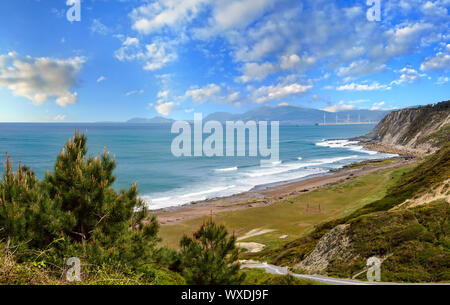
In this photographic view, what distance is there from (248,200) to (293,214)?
32.0 feet

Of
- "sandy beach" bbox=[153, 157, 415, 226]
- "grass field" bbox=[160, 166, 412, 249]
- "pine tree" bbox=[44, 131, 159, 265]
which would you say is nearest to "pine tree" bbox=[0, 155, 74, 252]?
"pine tree" bbox=[44, 131, 159, 265]

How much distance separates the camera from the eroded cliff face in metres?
A: 93.1

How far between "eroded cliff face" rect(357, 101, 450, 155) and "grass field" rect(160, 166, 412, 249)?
181 ft

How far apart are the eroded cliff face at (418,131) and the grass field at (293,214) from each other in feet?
181

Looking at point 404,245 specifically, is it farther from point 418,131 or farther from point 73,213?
point 418,131

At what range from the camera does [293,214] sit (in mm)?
41219

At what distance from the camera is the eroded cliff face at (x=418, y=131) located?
93.1 m

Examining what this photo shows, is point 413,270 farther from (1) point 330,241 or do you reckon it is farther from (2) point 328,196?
(2) point 328,196

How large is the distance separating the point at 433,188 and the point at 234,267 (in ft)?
70.7

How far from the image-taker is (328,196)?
4888 cm

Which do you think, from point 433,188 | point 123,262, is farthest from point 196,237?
point 433,188

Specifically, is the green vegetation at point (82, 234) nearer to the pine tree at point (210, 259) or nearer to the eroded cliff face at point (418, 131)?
the pine tree at point (210, 259)

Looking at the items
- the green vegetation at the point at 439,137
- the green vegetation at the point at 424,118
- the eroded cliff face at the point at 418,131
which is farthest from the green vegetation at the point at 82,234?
the green vegetation at the point at 424,118
